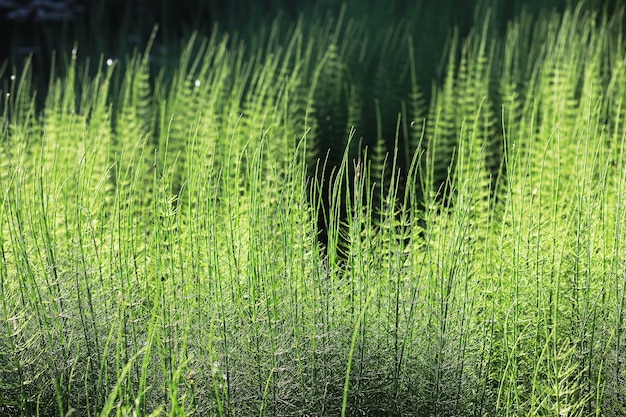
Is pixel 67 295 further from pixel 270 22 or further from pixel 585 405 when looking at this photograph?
pixel 270 22

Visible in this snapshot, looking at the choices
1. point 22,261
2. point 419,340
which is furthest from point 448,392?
point 22,261

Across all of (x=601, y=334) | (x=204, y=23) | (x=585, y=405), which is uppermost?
(x=204, y=23)

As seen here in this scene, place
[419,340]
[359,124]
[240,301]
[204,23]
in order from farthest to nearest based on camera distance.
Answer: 1. [204,23]
2. [359,124]
3. [419,340]
4. [240,301]

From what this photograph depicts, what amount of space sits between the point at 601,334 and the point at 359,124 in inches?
96.6

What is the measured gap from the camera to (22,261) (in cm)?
218

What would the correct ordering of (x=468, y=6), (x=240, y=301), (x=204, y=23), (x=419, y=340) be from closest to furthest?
(x=240, y=301) < (x=419, y=340) < (x=468, y=6) < (x=204, y=23)

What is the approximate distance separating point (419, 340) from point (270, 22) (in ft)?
14.0

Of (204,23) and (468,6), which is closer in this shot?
(468,6)

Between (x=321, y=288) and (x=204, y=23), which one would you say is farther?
(x=204, y=23)

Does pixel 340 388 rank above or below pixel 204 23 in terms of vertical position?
below

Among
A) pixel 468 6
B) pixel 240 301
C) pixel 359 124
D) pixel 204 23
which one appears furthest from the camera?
pixel 204 23

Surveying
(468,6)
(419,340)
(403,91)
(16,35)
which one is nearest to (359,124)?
(403,91)

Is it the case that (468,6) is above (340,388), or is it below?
above

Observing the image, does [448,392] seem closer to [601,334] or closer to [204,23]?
[601,334]
